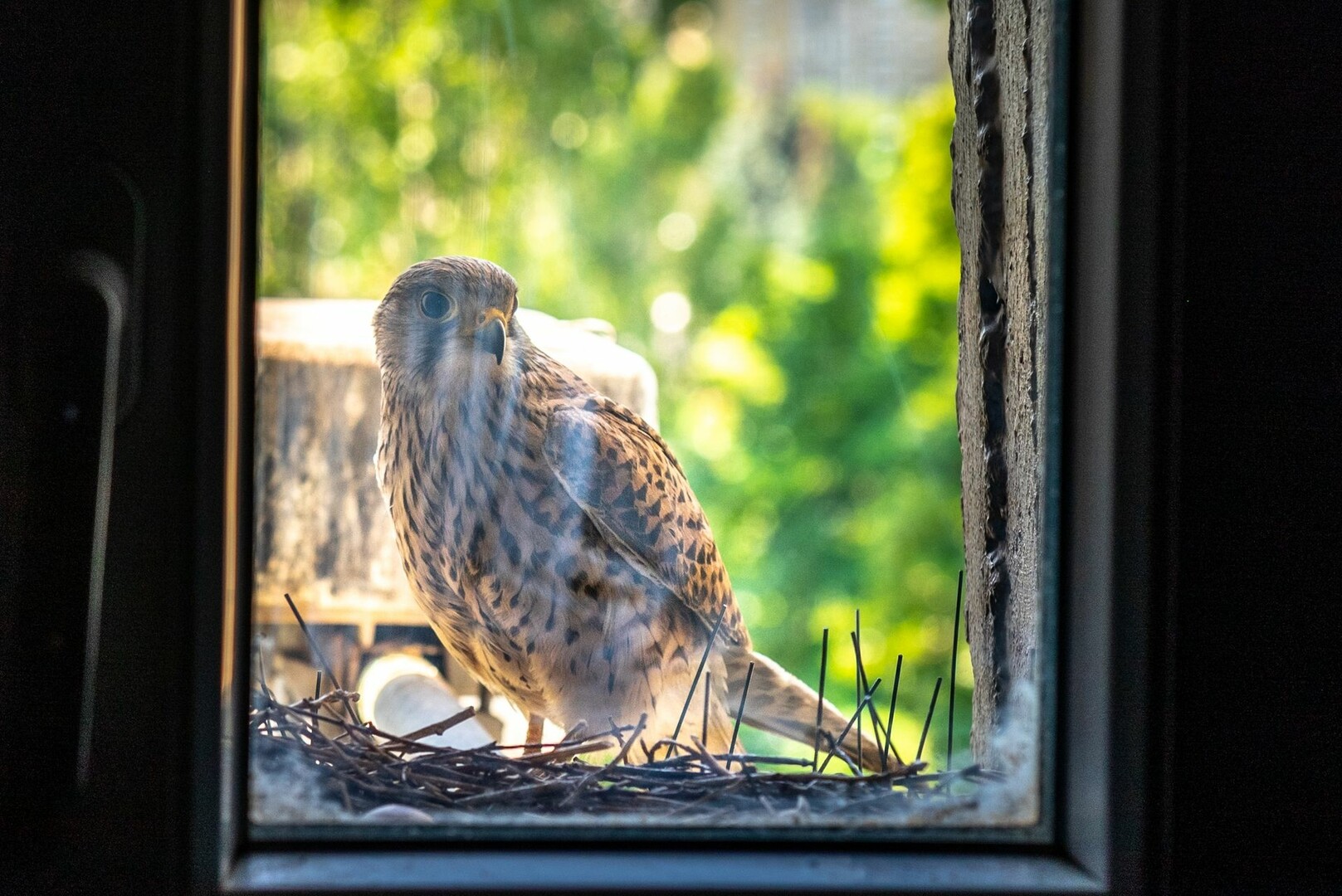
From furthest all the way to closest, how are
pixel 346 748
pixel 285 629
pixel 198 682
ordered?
pixel 285 629
pixel 346 748
pixel 198 682

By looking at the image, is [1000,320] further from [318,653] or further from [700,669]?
[318,653]

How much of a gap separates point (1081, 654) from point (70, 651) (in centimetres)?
84

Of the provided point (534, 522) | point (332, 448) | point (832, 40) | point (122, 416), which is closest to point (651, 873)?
point (122, 416)

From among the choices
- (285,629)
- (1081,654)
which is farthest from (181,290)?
(1081,654)

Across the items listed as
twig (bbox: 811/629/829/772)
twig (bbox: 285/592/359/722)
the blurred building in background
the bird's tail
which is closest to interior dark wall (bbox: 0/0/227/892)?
twig (bbox: 285/592/359/722)

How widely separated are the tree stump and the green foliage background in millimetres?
174

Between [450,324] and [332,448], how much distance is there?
0.27 meters

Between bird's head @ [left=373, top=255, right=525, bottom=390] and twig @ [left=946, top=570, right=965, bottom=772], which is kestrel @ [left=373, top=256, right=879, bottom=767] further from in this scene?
twig @ [left=946, top=570, right=965, bottom=772]

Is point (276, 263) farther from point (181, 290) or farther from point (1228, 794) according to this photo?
point (1228, 794)

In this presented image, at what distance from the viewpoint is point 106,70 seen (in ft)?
2.92

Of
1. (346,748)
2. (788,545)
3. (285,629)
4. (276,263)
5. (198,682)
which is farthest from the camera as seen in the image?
(788,545)

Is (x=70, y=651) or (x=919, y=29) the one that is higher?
(x=919, y=29)

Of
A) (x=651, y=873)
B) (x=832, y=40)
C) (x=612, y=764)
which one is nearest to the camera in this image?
(x=651, y=873)

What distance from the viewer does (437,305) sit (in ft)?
4.82
